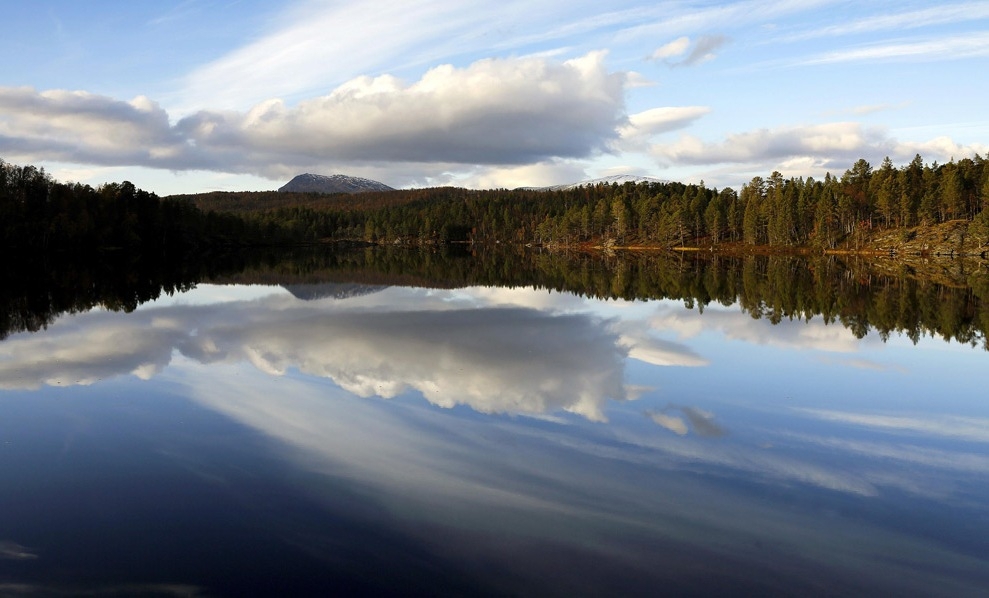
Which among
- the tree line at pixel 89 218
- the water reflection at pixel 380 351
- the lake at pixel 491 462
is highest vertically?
the tree line at pixel 89 218

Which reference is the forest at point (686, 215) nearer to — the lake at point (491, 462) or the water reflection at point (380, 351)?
the water reflection at point (380, 351)

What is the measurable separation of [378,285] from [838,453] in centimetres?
4255

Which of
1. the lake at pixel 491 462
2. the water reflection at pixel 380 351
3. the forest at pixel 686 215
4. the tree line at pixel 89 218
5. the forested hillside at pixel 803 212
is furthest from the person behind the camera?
the forested hillside at pixel 803 212

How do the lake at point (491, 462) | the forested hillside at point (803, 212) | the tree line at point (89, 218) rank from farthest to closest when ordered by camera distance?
the forested hillside at point (803, 212) < the tree line at point (89, 218) < the lake at point (491, 462)

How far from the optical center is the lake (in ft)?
26.1

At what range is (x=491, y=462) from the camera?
37.8 ft

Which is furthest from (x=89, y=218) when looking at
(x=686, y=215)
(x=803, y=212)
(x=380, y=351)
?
(x=803, y=212)

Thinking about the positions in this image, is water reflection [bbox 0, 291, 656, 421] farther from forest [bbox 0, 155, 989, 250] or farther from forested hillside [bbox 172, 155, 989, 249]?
forested hillside [bbox 172, 155, 989, 249]

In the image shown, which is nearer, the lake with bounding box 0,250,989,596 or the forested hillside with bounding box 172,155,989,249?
the lake with bounding box 0,250,989,596

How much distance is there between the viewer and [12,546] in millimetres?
8336

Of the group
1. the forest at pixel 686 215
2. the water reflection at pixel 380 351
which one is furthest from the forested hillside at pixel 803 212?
the water reflection at pixel 380 351

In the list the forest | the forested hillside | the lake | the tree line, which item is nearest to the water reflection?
the lake

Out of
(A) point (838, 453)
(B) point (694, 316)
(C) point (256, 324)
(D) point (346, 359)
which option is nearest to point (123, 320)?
(C) point (256, 324)

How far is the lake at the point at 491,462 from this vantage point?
7.96 meters
